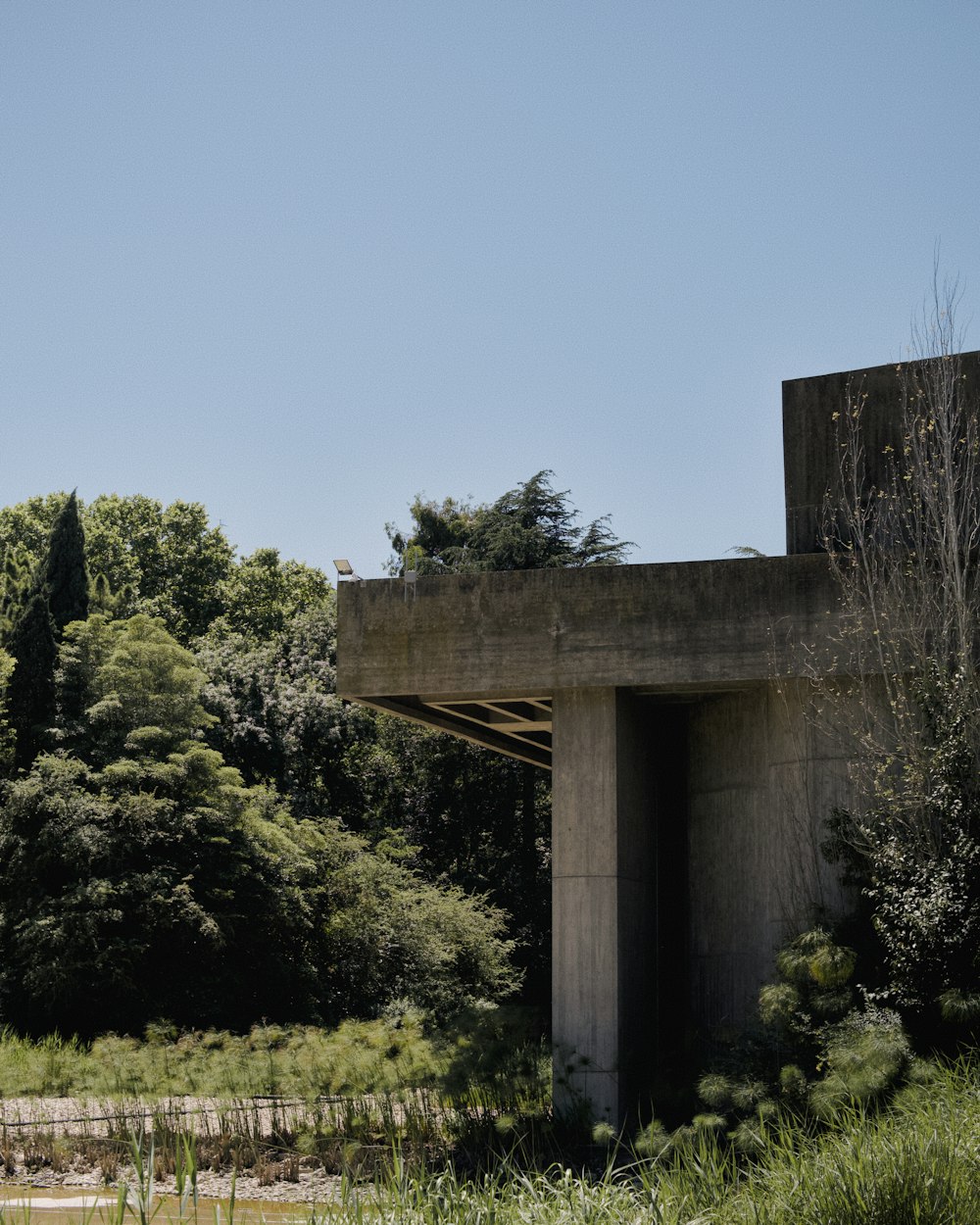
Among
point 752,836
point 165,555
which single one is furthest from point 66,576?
point 752,836

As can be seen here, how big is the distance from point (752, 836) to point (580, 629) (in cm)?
248

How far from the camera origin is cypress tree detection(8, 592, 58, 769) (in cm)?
2438

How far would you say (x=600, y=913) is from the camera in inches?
500

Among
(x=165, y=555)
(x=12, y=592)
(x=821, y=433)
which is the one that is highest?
(x=165, y=555)

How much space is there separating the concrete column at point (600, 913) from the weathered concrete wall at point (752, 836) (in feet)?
2.12

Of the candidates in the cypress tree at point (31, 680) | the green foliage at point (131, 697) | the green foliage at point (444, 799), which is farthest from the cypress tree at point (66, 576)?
the green foliage at point (444, 799)

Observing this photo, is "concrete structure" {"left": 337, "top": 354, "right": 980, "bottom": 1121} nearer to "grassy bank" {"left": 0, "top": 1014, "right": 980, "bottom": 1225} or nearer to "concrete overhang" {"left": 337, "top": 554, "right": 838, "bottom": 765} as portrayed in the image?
"concrete overhang" {"left": 337, "top": 554, "right": 838, "bottom": 765}

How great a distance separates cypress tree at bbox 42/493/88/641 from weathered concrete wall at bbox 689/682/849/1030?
16.3 metres

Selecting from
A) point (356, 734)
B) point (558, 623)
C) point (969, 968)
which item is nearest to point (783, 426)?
point (558, 623)

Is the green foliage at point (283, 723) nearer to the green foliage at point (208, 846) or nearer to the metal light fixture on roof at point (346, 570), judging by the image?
the green foliage at point (208, 846)

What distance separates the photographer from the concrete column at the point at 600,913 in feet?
40.7

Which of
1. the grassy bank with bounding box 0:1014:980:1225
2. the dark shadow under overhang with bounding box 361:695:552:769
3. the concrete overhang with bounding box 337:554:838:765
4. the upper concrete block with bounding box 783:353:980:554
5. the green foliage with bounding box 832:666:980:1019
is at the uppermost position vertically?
the upper concrete block with bounding box 783:353:980:554

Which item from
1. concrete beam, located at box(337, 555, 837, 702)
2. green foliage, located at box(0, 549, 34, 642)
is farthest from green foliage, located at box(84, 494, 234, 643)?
concrete beam, located at box(337, 555, 837, 702)

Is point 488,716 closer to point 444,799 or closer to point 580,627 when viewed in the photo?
point 580,627
